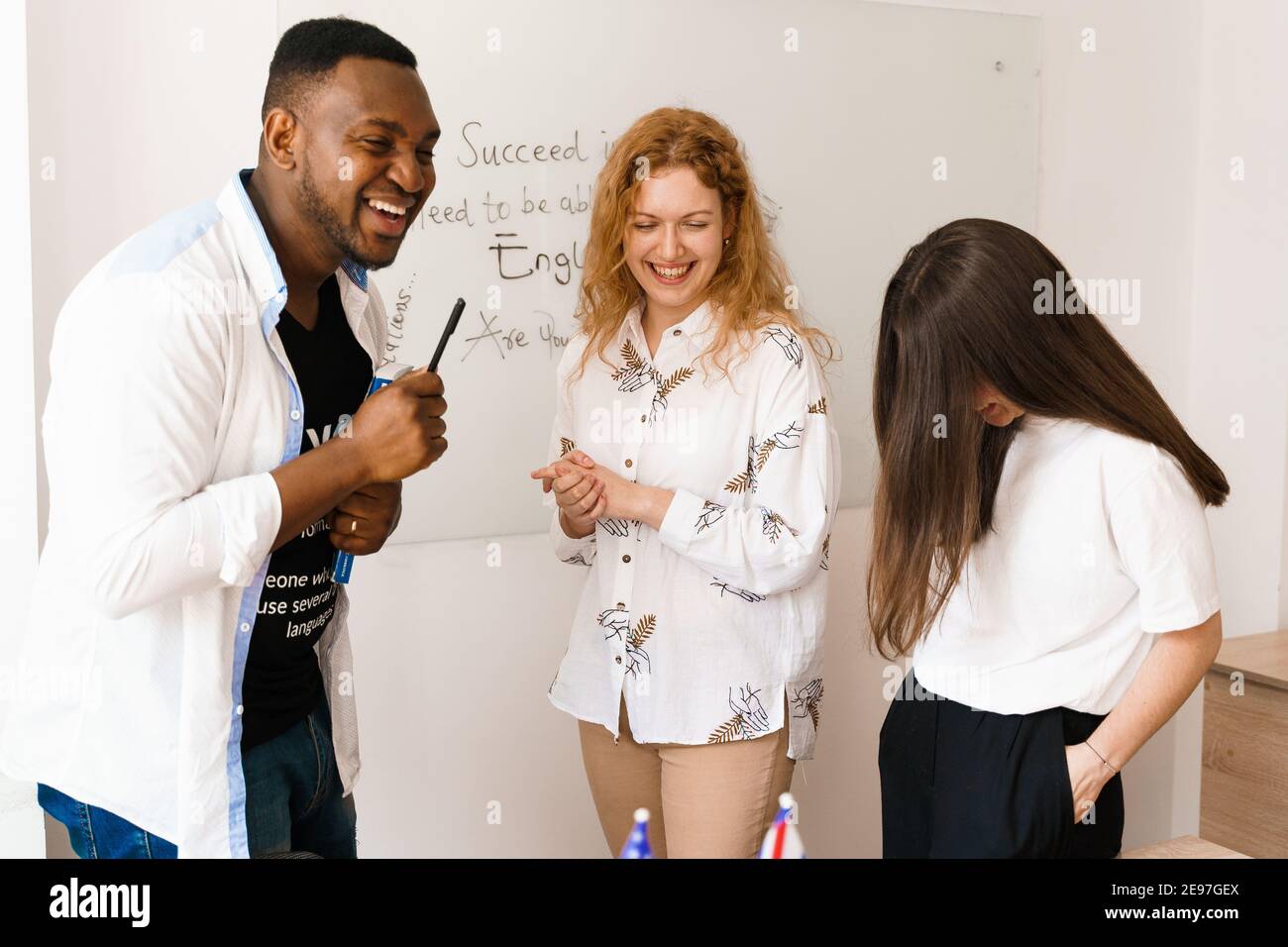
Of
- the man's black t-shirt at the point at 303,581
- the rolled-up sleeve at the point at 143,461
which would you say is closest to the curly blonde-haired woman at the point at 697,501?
the man's black t-shirt at the point at 303,581

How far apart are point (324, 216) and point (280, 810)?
28.8 inches

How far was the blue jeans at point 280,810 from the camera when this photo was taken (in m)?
1.25

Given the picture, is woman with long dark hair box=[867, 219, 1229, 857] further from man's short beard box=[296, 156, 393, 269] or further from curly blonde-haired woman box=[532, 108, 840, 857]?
man's short beard box=[296, 156, 393, 269]

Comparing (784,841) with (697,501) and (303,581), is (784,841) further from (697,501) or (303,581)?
(697,501)

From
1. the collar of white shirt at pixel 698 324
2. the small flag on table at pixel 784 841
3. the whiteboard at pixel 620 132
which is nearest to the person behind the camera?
the small flag on table at pixel 784 841

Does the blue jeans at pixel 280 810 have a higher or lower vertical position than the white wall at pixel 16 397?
lower

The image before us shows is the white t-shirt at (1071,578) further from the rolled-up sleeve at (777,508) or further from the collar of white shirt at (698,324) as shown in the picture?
the collar of white shirt at (698,324)

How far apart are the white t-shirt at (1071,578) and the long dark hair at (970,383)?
0.03 metres

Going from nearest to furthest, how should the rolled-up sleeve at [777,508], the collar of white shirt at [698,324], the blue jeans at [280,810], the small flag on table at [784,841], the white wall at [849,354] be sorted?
the small flag on table at [784,841] < the blue jeans at [280,810] < the rolled-up sleeve at [777,508] < the collar of white shirt at [698,324] < the white wall at [849,354]

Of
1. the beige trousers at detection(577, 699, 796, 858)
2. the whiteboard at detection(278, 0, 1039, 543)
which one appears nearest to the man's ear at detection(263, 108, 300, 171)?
the whiteboard at detection(278, 0, 1039, 543)

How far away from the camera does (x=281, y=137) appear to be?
1.33 meters

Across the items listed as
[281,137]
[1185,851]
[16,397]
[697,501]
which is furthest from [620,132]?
[1185,851]

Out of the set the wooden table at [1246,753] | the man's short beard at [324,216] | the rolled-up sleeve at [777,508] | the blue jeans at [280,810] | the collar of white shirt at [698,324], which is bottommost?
the wooden table at [1246,753]
